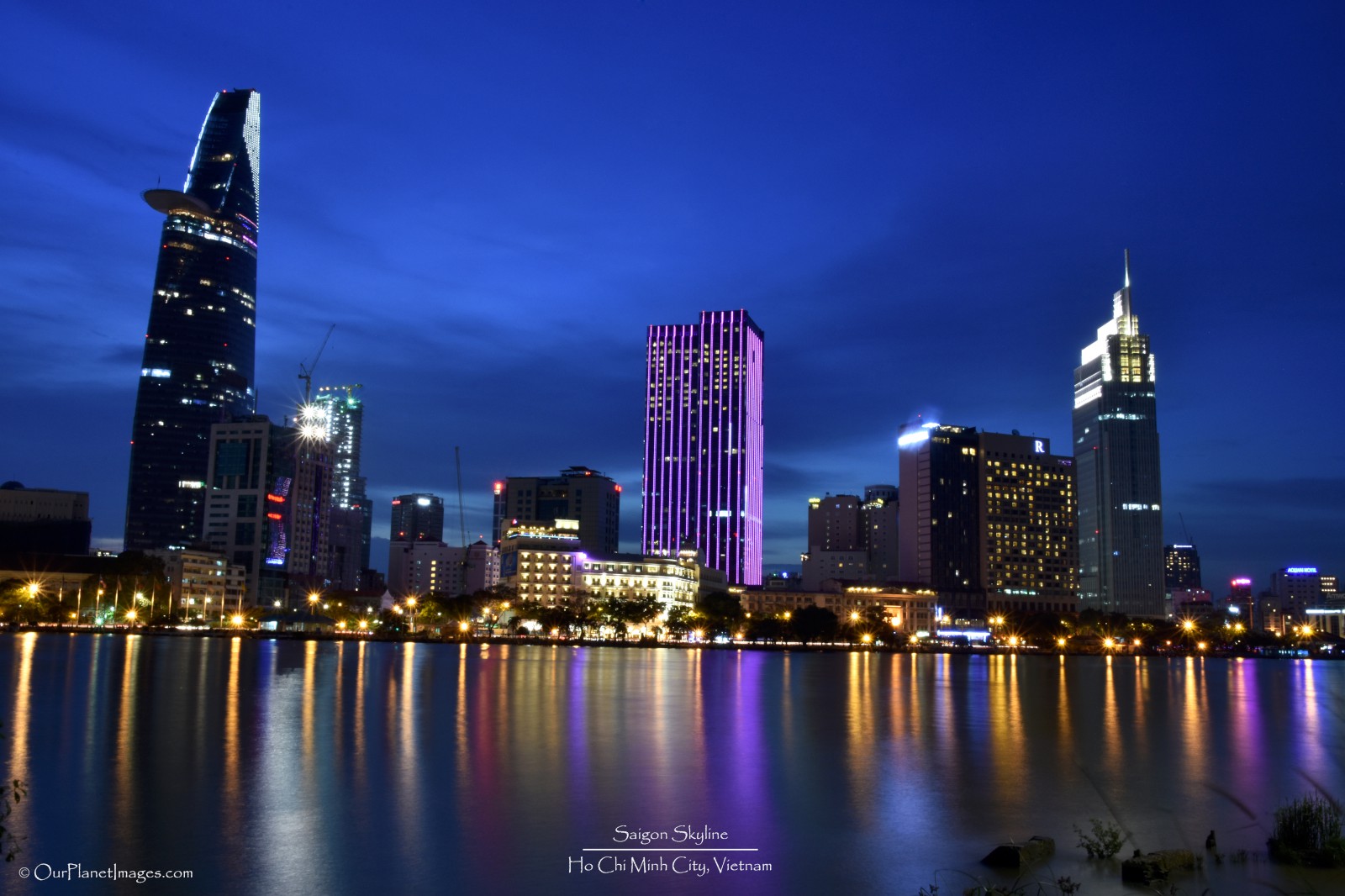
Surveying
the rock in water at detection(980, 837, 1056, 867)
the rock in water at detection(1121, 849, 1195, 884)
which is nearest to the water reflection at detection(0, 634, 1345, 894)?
the rock in water at detection(980, 837, 1056, 867)

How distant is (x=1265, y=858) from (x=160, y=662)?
339ft

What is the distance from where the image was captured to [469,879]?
1075 inches

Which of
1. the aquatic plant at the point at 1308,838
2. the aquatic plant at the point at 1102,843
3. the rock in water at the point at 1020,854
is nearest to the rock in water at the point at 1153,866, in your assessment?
the aquatic plant at the point at 1102,843

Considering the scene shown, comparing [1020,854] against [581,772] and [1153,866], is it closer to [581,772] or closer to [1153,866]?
[1153,866]

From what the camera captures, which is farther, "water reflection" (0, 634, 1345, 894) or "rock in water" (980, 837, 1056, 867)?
"water reflection" (0, 634, 1345, 894)

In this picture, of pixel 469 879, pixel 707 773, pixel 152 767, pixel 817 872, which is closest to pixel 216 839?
pixel 469 879

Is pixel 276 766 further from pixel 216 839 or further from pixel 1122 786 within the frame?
pixel 1122 786

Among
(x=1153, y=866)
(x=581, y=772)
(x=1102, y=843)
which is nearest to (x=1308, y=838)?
(x=1102, y=843)

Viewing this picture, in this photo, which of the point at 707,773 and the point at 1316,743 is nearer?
the point at 707,773

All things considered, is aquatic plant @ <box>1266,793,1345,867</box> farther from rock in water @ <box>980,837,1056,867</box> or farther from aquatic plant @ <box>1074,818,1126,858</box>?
rock in water @ <box>980,837,1056,867</box>

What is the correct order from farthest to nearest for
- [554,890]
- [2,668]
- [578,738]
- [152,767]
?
[2,668], [578,738], [152,767], [554,890]

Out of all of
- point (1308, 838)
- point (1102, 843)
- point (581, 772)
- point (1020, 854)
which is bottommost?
point (581, 772)

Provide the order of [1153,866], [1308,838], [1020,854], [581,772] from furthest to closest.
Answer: [581,772] → [1308,838] → [1020,854] → [1153,866]

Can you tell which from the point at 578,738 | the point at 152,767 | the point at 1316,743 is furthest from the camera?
the point at 1316,743
